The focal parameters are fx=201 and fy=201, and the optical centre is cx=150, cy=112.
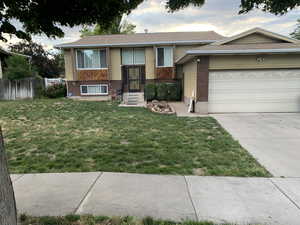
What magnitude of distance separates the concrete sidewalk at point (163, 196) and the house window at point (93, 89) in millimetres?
13156

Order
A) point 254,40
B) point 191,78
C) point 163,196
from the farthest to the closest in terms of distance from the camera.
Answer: point 191,78 < point 254,40 < point 163,196

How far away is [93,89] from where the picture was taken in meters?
16.5

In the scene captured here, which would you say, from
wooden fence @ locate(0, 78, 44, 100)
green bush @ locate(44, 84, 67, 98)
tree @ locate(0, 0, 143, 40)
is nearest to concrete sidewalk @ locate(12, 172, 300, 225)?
tree @ locate(0, 0, 143, 40)

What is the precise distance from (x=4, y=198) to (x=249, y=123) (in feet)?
26.1

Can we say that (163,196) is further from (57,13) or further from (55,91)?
(55,91)

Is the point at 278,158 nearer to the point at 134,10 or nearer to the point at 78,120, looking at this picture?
the point at 134,10

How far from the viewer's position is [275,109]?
988 centimetres

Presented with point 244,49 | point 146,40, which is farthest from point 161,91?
point 244,49

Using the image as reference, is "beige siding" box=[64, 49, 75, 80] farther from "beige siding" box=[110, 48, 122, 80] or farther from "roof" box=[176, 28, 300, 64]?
"roof" box=[176, 28, 300, 64]

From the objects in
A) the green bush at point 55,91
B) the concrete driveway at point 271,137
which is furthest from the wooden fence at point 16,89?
the concrete driveway at point 271,137

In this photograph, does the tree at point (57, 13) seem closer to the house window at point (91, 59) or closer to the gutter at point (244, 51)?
the gutter at point (244, 51)

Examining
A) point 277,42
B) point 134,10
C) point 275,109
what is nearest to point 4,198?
point 134,10

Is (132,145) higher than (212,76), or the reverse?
(212,76)

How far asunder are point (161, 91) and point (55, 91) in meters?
9.11
